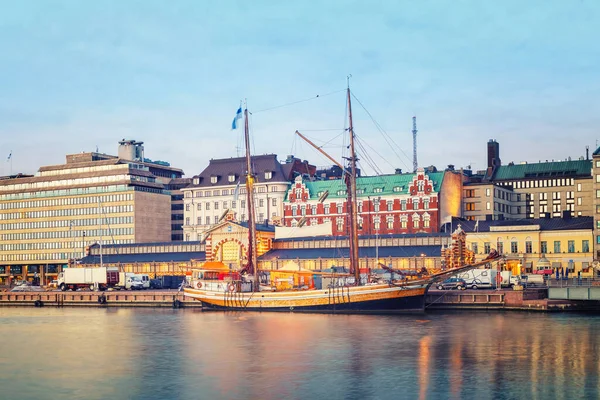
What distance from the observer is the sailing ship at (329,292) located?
121 m

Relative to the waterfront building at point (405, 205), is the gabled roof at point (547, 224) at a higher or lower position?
lower

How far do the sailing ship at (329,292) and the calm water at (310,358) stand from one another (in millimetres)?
6043

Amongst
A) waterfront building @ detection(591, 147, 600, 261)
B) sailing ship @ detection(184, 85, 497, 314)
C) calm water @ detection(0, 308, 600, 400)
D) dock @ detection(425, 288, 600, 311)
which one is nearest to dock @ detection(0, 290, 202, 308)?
sailing ship @ detection(184, 85, 497, 314)

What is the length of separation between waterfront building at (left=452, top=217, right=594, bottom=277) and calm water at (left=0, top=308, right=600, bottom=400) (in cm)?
5027

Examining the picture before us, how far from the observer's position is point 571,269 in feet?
529

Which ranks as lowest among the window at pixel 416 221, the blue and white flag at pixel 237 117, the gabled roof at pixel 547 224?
the gabled roof at pixel 547 224

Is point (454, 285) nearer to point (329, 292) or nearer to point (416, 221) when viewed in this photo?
point (329, 292)

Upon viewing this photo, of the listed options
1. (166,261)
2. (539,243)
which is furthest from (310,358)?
(166,261)

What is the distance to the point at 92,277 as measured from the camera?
178 meters

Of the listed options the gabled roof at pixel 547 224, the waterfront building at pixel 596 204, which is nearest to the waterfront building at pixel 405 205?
the gabled roof at pixel 547 224

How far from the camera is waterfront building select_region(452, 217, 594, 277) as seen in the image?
162 m

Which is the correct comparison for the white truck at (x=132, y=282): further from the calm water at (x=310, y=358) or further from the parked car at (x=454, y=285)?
the parked car at (x=454, y=285)

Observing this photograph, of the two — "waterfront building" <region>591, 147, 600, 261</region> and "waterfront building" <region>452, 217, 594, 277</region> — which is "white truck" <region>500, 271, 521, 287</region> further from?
"waterfront building" <region>591, 147, 600, 261</region>

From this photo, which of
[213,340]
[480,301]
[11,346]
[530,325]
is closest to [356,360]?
[213,340]
